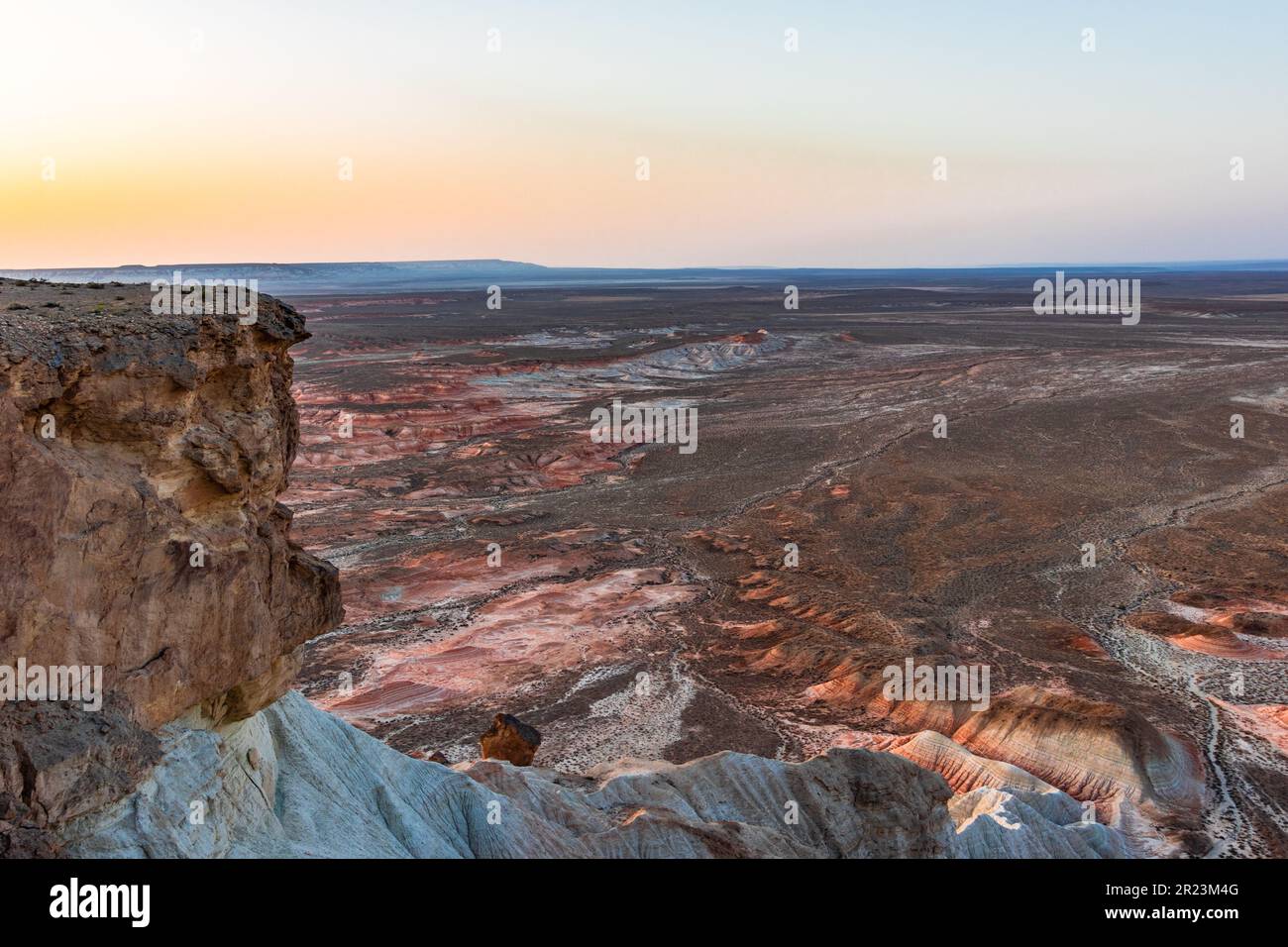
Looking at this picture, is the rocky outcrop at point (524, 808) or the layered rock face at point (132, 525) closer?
the layered rock face at point (132, 525)

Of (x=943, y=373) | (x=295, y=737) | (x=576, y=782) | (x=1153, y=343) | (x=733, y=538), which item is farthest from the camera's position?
(x=1153, y=343)

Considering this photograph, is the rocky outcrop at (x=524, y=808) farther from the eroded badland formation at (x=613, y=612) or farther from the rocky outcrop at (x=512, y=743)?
the rocky outcrop at (x=512, y=743)

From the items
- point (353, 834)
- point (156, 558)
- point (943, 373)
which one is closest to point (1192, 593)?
point (353, 834)

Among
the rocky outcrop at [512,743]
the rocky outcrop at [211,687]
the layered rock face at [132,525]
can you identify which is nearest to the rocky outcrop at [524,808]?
the rocky outcrop at [211,687]

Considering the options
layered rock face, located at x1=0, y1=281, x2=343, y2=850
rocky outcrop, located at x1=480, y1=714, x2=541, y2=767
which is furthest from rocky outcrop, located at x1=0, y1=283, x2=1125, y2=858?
rocky outcrop, located at x1=480, y1=714, x2=541, y2=767

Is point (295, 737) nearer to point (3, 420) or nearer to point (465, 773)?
point (465, 773)

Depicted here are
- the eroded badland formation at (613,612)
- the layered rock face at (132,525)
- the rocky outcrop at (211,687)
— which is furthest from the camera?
the eroded badland formation at (613,612)
